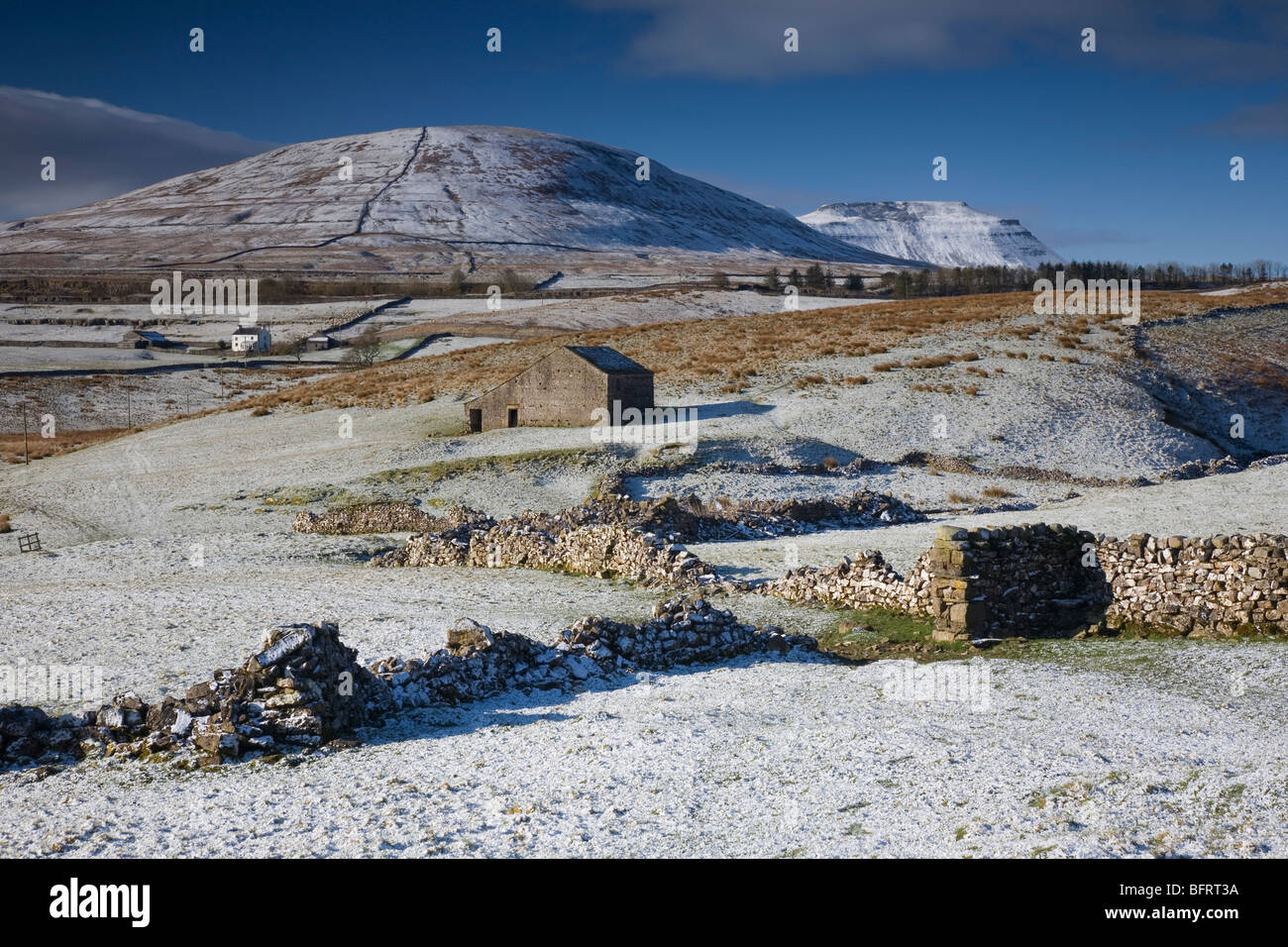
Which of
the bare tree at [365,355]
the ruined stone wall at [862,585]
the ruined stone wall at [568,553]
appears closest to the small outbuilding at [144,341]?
the bare tree at [365,355]

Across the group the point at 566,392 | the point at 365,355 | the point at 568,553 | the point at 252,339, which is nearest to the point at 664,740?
the point at 568,553

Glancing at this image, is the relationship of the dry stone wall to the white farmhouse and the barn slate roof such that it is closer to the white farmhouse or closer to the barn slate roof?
the barn slate roof

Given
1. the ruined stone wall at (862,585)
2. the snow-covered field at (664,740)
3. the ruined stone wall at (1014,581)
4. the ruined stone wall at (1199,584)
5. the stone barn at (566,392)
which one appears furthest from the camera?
the stone barn at (566,392)

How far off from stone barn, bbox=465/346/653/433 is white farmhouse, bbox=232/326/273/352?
6054 cm

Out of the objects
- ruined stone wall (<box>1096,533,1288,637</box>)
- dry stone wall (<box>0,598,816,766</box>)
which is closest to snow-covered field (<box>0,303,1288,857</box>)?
dry stone wall (<box>0,598,816,766</box>)

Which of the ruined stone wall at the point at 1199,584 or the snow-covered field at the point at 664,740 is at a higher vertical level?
the ruined stone wall at the point at 1199,584

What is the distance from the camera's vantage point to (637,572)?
19625 millimetres

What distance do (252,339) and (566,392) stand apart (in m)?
64.5

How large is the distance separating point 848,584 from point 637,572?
4.35 meters

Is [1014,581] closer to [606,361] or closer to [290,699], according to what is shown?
[290,699]

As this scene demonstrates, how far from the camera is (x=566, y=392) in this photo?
1532 inches

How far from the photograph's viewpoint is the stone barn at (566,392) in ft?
125

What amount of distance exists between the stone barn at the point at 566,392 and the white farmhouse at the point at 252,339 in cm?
6054

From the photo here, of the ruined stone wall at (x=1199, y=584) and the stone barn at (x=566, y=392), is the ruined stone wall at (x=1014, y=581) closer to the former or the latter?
the ruined stone wall at (x=1199, y=584)
